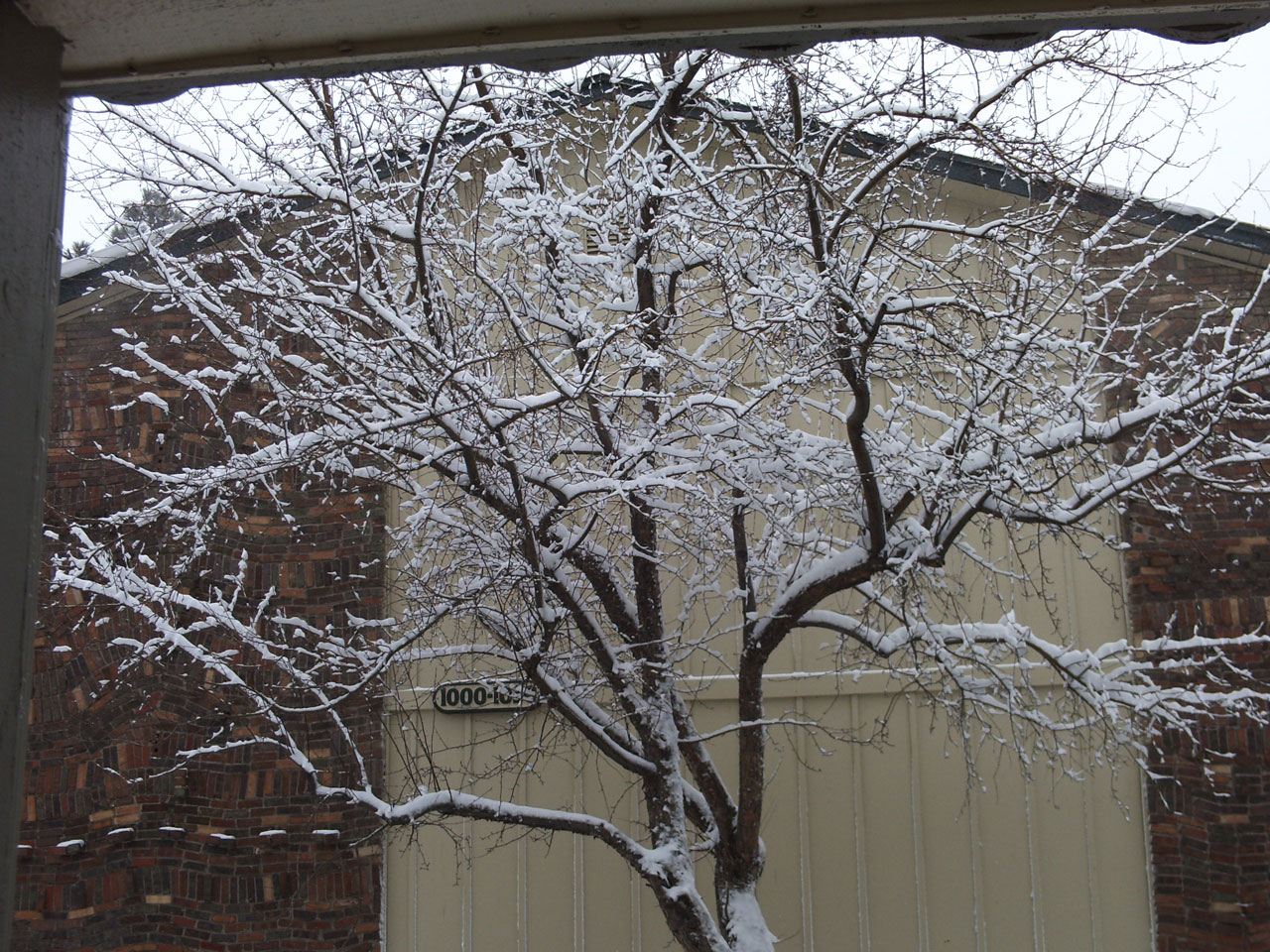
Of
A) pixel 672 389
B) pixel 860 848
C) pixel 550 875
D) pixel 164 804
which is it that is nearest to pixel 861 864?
pixel 860 848

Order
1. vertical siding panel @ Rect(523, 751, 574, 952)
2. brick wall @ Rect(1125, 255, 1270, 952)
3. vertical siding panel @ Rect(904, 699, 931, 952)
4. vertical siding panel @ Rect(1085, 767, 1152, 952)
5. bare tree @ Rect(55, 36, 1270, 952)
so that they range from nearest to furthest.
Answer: bare tree @ Rect(55, 36, 1270, 952), brick wall @ Rect(1125, 255, 1270, 952), vertical siding panel @ Rect(1085, 767, 1152, 952), vertical siding panel @ Rect(904, 699, 931, 952), vertical siding panel @ Rect(523, 751, 574, 952)

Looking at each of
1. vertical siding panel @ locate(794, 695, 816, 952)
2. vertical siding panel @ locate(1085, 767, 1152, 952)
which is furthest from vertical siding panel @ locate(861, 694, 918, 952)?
vertical siding panel @ locate(1085, 767, 1152, 952)

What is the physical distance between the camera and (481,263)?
6.30 meters

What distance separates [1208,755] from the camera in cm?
705

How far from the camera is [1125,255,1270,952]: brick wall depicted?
686cm

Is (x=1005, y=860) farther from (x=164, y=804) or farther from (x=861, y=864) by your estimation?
(x=164, y=804)

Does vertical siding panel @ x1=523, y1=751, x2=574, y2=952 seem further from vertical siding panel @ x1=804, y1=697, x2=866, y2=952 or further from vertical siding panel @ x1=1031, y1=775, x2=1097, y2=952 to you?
vertical siding panel @ x1=1031, y1=775, x2=1097, y2=952

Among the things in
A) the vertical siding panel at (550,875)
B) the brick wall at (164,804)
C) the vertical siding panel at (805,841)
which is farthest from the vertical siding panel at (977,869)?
the brick wall at (164,804)

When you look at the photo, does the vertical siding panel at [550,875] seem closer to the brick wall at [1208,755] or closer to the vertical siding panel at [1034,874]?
the vertical siding panel at [1034,874]

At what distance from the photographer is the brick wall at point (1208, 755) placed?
6.86 metres

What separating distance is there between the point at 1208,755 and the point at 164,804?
6.61m

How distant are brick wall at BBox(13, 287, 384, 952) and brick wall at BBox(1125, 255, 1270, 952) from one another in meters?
5.04

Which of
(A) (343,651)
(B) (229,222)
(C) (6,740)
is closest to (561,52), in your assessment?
(C) (6,740)

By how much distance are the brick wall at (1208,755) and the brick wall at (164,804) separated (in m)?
5.04
